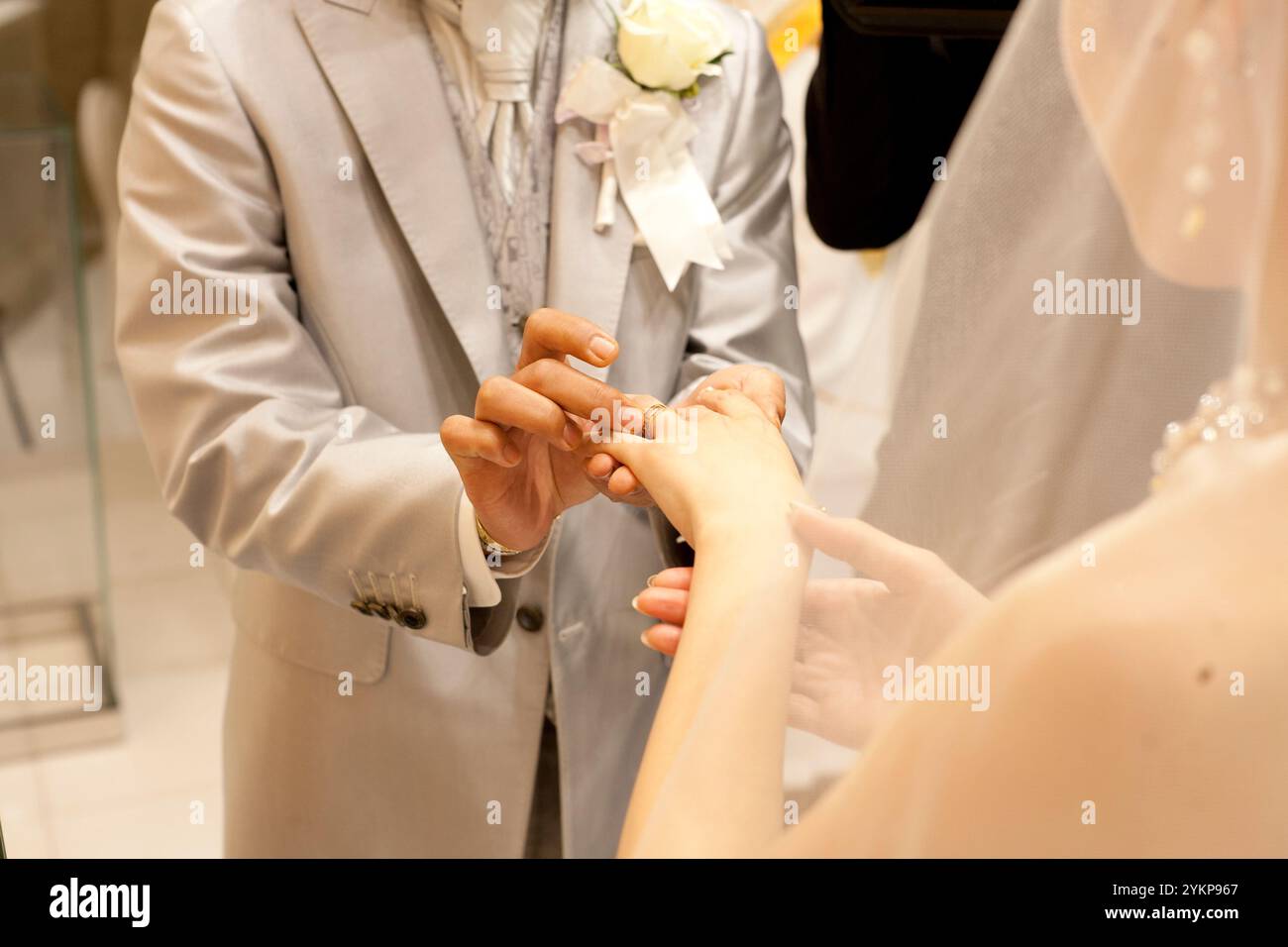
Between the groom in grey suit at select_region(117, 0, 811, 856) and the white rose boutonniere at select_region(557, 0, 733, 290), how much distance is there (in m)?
0.03

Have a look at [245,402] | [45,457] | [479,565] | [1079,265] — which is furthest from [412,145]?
[45,457]

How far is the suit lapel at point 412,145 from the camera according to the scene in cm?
124

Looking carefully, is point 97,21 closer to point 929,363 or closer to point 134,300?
point 134,300

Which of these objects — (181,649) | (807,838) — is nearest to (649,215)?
(807,838)

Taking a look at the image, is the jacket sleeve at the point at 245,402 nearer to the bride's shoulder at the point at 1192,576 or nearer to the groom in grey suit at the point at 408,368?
the groom in grey suit at the point at 408,368

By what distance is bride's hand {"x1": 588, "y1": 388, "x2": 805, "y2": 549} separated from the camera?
0.94 m

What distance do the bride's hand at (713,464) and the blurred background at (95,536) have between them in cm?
43

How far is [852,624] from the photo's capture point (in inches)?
34.1

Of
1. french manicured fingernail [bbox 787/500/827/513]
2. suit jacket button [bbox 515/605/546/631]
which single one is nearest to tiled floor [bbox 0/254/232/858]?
suit jacket button [bbox 515/605/546/631]

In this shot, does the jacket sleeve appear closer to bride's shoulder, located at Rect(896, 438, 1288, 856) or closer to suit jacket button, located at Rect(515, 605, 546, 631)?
suit jacket button, located at Rect(515, 605, 546, 631)

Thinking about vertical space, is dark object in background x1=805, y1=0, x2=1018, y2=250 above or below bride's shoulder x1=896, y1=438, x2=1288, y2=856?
above

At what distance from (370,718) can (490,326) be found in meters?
0.43

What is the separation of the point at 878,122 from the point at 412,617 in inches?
32.0

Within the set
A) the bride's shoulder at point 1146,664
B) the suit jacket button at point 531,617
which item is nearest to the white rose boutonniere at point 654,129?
the suit jacket button at point 531,617
